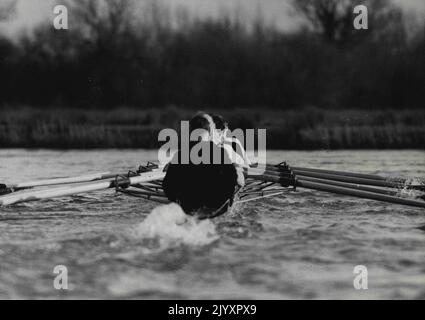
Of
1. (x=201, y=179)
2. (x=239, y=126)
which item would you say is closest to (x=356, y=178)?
(x=201, y=179)

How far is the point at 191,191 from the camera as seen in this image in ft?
28.0

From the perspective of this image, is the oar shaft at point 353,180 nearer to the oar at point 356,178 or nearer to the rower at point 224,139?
the oar at point 356,178

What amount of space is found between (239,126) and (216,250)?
16.8 metres

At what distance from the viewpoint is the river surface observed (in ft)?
20.9

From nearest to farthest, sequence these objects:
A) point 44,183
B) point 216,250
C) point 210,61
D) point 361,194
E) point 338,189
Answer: point 216,250 < point 361,194 < point 338,189 < point 44,183 < point 210,61

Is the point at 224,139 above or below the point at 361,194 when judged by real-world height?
above

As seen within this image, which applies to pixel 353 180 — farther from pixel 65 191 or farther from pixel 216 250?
pixel 65 191

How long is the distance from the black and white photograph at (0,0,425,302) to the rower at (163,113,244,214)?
2 cm

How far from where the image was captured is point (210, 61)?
3428cm

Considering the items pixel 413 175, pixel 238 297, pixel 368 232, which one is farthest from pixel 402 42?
pixel 238 297

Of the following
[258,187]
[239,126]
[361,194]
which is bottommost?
[258,187]

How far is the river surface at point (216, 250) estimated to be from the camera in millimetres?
6355

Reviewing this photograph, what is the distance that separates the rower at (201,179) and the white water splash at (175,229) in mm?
173

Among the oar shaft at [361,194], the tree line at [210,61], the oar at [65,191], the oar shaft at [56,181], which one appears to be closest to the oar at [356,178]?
the oar shaft at [361,194]
